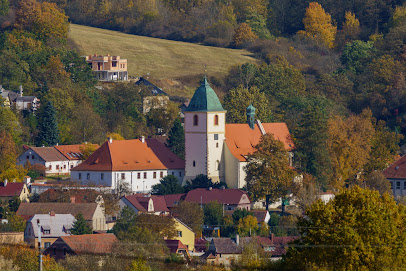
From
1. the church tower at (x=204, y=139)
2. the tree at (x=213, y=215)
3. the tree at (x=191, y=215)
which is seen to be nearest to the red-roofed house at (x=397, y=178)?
the church tower at (x=204, y=139)

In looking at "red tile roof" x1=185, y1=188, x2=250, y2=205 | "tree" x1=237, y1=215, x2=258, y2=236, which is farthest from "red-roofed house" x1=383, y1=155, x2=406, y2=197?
"tree" x1=237, y1=215, x2=258, y2=236

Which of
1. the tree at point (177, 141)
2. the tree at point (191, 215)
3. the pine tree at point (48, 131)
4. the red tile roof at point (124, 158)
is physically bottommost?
the tree at point (191, 215)

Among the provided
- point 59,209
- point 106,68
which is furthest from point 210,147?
point 106,68

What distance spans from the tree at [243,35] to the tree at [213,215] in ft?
195

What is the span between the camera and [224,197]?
94875 mm

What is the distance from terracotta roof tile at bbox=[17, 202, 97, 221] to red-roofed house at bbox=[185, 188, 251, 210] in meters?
7.05

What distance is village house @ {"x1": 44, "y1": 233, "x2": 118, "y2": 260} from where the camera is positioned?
2980 inches

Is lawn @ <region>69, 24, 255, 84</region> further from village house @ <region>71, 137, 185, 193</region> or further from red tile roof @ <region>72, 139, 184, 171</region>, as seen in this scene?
village house @ <region>71, 137, 185, 193</region>

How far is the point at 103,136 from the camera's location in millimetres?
113000

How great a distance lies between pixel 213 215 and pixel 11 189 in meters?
14.0

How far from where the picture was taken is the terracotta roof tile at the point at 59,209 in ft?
295

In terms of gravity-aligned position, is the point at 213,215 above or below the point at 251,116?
below

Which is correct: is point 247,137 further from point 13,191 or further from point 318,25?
point 318,25

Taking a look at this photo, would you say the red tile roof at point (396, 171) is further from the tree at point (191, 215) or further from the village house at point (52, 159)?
the village house at point (52, 159)
